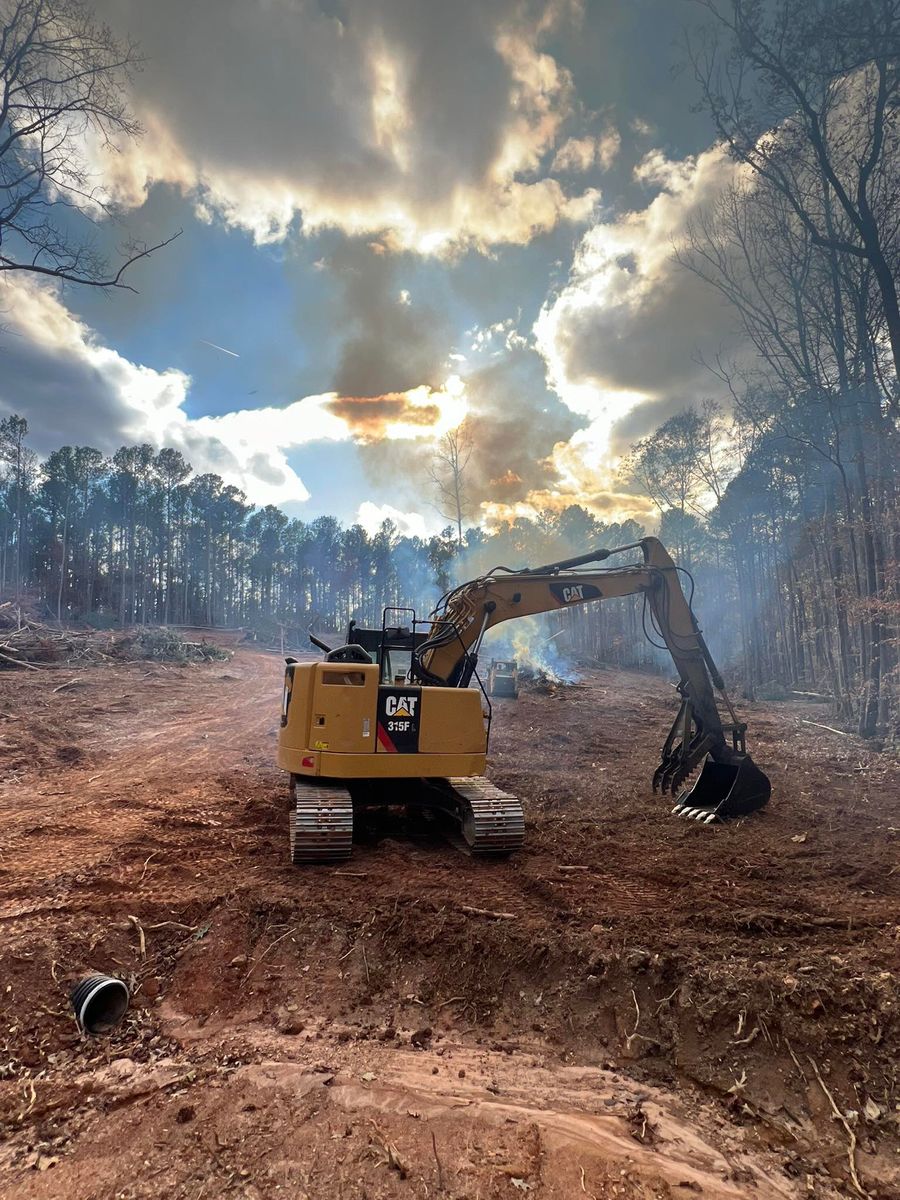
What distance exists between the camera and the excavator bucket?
806 centimetres

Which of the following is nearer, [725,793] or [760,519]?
[725,793]

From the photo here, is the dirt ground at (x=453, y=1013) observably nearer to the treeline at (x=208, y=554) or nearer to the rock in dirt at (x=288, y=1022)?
the rock in dirt at (x=288, y=1022)

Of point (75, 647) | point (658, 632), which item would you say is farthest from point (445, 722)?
point (75, 647)

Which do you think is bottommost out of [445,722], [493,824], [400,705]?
[493,824]

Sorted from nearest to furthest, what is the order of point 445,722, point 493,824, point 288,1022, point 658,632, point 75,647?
1. point 288,1022
2. point 493,824
3. point 445,722
4. point 658,632
5. point 75,647

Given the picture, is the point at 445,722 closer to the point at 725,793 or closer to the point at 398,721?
the point at 398,721

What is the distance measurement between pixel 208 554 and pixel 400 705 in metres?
61.4

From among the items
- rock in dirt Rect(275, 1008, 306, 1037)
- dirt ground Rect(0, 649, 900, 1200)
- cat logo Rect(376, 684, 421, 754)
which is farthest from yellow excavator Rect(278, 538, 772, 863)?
rock in dirt Rect(275, 1008, 306, 1037)

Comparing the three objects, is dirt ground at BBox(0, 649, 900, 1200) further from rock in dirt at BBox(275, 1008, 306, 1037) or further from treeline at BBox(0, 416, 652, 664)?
treeline at BBox(0, 416, 652, 664)

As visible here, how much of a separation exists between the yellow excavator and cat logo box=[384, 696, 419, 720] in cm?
1

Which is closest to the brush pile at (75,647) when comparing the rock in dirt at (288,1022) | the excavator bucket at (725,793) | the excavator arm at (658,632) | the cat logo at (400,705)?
the excavator arm at (658,632)

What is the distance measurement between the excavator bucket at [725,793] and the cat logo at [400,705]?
4.27m

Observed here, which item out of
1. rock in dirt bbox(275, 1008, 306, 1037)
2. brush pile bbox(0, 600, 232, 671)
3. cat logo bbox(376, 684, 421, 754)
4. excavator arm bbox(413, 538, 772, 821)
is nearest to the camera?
rock in dirt bbox(275, 1008, 306, 1037)

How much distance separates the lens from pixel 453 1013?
12.9 feet
